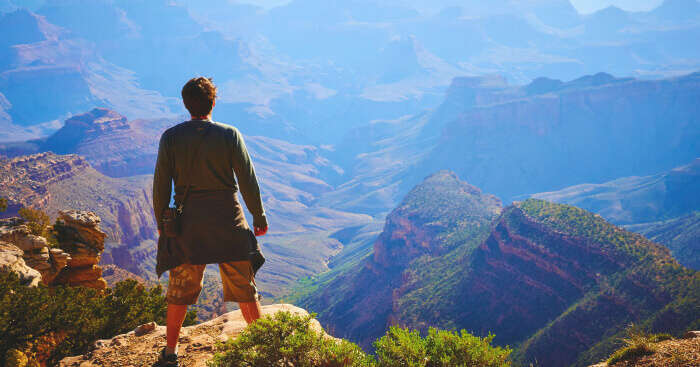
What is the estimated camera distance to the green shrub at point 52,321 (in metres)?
5.79

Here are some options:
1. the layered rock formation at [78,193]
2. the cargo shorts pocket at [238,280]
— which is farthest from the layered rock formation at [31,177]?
the cargo shorts pocket at [238,280]

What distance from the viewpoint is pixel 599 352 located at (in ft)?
66.4

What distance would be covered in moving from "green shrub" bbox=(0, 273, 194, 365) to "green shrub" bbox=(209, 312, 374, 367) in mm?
3661

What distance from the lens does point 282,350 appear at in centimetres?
387

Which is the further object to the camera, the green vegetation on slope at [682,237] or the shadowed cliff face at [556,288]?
the green vegetation on slope at [682,237]

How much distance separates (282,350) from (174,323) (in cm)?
155

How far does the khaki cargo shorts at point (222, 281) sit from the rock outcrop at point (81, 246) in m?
9.84

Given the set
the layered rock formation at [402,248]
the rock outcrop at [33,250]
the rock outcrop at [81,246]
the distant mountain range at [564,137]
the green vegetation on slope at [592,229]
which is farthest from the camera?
the distant mountain range at [564,137]

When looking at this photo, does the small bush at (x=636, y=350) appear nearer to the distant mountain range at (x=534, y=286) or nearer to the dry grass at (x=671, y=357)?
the dry grass at (x=671, y=357)

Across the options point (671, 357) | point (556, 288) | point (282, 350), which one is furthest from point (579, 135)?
point (282, 350)

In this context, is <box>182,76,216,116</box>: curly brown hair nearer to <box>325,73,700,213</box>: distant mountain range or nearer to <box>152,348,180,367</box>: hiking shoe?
<box>152,348,180,367</box>: hiking shoe

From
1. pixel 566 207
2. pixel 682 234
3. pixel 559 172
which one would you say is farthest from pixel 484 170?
pixel 566 207

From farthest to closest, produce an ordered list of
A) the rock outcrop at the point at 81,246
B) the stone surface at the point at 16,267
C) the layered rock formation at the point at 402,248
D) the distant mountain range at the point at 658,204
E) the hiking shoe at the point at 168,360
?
the distant mountain range at the point at 658,204 < the layered rock formation at the point at 402,248 < the rock outcrop at the point at 81,246 < the stone surface at the point at 16,267 < the hiking shoe at the point at 168,360

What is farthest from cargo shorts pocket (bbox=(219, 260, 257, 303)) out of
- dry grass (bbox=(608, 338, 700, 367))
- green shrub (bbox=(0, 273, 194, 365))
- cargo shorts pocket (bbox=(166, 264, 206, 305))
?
dry grass (bbox=(608, 338, 700, 367))
